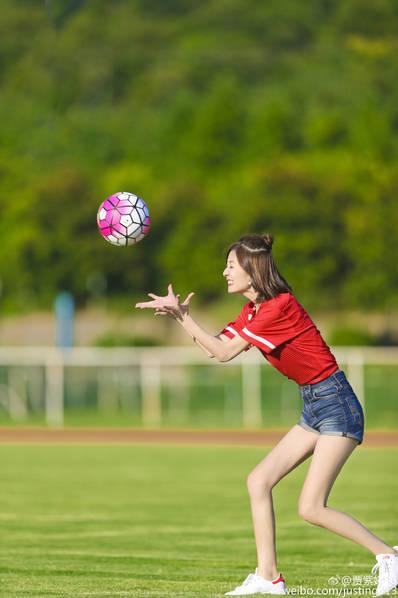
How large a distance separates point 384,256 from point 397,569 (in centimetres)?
4169

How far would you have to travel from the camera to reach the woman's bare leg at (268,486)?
344 inches

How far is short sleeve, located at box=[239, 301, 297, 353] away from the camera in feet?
28.5

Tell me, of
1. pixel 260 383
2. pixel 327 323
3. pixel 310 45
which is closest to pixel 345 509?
pixel 260 383

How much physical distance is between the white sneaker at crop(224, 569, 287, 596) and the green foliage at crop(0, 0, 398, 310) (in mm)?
40988

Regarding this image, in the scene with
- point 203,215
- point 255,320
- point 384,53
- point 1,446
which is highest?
point 384,53

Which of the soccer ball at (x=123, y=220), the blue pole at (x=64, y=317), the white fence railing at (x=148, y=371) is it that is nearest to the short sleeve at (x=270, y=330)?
the soccer ball at (x=123, y=220)

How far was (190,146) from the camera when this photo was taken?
76.4 meters

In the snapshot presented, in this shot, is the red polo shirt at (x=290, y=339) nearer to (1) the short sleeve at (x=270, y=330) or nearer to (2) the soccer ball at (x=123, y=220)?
(1) the short sleeve at (x=270, y=330)

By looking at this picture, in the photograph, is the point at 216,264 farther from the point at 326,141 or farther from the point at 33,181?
the point at 326,141

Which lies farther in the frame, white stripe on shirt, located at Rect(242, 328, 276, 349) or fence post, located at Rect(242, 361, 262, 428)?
fence post, located at Rect(242, 361, 262, 428)

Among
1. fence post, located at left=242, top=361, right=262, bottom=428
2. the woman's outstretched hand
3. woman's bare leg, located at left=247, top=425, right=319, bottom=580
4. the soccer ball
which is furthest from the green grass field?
fence post, located at left=242, top=361, right=262, bottom=428

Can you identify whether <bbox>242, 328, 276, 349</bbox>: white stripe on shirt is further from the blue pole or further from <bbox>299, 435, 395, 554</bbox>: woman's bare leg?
the blue pole

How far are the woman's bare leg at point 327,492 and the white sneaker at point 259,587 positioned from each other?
0.47 metres

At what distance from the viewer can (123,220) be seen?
31.8 feet
